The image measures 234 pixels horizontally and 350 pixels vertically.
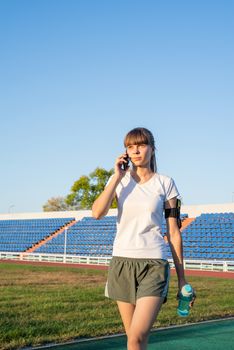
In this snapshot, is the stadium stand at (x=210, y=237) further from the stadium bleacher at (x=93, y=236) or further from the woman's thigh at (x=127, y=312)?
the woman's thigh at (x=127, y=312)

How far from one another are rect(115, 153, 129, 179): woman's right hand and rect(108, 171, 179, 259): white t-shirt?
92 mm

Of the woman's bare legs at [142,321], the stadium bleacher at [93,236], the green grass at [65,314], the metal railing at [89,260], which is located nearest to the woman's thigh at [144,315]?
the woman's bare legs at [142,321]

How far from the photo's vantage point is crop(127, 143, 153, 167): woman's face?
12.0 feet

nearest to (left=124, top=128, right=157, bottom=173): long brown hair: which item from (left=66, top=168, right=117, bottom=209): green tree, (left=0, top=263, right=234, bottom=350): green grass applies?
(left=0, top=263, right=234, bottom=350): green grass

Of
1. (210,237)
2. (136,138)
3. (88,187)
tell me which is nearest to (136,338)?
→ (136,138)

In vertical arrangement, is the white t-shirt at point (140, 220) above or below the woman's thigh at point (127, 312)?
above

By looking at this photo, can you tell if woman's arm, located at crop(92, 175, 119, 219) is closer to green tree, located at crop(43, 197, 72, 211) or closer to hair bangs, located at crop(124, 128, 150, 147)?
hair bangs, located at crop(124, 128, 150, 147)

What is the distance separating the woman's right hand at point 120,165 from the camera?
3.59 m

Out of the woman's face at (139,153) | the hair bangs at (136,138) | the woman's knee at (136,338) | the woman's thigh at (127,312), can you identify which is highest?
the hair bangs at (136,138)

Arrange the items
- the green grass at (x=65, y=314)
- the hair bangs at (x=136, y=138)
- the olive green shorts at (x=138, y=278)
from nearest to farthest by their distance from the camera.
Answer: the olive green shorts at (x=138, y=278) < the hair bangs at (x=136, y=138) < the green grass at (x=65, y=314)

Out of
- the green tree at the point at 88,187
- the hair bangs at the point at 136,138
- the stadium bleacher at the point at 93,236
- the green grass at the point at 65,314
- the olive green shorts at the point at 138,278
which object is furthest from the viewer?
the green tree at the point at 88,187

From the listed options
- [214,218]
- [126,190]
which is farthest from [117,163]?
[214,218]

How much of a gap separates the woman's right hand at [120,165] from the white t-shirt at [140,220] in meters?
0.09

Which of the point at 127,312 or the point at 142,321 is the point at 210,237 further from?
the point at 142,321
